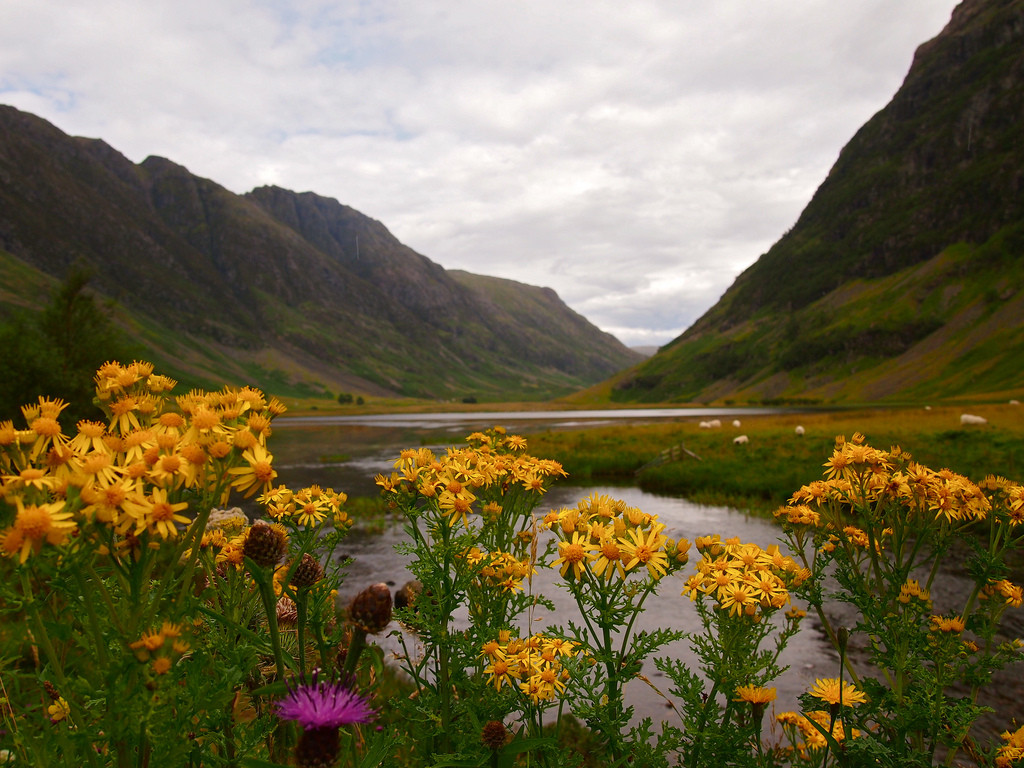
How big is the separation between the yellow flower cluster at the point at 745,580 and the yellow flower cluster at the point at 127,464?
3085 millimetres

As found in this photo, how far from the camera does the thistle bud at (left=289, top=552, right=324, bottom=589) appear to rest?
3.36 meters

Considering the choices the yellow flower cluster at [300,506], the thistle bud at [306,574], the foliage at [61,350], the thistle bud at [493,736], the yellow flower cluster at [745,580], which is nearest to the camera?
the thistle bud at [493,736]

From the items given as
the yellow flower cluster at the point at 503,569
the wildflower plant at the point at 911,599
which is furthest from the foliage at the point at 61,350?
the wildflower plant at the point at 911,599

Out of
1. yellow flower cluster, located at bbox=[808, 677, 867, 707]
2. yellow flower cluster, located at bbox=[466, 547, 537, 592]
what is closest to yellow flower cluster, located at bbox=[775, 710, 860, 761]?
yellow flower cluster, located at bbox=[808, 677, 867, 707]

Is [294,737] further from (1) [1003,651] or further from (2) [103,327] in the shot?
(2) [103,327]

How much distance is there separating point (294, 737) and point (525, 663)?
1475 mm

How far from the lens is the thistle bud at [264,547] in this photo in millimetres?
2881

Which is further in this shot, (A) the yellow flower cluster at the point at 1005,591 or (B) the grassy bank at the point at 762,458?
(B) the grassy bank at the point at 762,458

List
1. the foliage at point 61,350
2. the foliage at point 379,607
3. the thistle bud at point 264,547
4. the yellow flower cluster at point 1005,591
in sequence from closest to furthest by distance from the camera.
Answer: the foliage at point 379,607
the thistle bud at point 264,547
the yellow flower cluster at point 1005,591
the foliage at point 61,350

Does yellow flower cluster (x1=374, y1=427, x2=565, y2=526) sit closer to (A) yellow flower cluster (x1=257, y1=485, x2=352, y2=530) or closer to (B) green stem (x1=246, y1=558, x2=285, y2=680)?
(A) yellow flower cluster (x1=257, y1=485, x2=352, y2=530)

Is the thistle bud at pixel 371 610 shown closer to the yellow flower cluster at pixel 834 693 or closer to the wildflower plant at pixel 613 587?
the wildflower plant at pixel 613 587

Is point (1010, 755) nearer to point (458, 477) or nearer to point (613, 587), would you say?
point (613, 587)

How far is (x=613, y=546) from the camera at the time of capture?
3.51 m

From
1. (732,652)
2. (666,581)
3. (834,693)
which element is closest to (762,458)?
(666,581)
